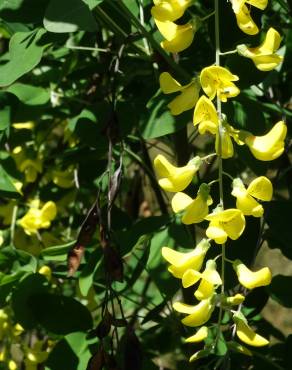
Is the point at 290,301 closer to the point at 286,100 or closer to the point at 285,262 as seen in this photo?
the point at 286,100

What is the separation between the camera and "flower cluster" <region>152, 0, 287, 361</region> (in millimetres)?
840

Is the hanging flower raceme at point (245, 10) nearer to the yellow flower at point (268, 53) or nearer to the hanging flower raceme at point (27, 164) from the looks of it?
the yellow flower at point (268, 53)

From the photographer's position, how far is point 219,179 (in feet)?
2.85

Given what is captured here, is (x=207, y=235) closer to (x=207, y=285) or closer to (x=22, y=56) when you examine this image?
(x=207, y=285)

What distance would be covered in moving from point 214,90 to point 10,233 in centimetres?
76

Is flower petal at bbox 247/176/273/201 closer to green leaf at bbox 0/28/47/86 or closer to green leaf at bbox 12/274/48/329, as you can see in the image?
green leaf at bbox 0/28/47/86

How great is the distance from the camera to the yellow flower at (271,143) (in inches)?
33.8

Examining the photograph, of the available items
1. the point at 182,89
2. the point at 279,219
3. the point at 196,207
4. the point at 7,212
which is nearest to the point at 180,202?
the point at 196,207

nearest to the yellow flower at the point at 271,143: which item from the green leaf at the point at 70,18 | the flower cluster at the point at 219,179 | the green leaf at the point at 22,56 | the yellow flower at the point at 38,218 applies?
the flower cluster at the point at 219,179

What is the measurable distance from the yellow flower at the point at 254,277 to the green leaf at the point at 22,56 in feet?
1.36

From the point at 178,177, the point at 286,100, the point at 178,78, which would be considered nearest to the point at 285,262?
the point at 286,100

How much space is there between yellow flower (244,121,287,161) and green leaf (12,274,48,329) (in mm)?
515

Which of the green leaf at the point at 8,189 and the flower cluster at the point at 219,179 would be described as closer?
the flower cluster at the point at 219,179

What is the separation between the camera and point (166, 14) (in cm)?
89
